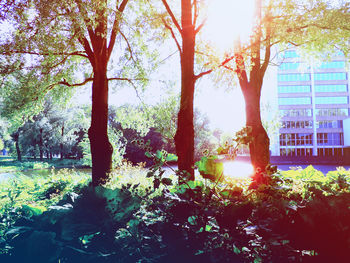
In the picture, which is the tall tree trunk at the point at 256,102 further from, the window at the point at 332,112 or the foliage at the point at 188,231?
the window at the point at 332,112

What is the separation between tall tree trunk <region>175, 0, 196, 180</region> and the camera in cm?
586

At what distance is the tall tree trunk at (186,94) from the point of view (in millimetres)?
5863

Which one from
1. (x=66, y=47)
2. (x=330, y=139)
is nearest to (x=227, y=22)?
(x=66, y=47)

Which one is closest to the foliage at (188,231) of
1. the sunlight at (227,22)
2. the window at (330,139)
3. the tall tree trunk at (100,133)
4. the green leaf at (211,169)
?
the green leaf at (211,169)

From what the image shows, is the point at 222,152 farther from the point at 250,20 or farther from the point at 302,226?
the point at 250,20

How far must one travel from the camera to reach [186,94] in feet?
20.2

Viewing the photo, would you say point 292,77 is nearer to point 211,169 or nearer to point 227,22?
point 227,22

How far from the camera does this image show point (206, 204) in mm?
1747

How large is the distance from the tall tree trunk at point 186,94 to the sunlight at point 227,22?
118cm

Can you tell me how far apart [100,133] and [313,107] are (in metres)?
70.4

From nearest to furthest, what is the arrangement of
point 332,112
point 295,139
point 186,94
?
1. point 186,94
2. point 295,139
3. point 332,112

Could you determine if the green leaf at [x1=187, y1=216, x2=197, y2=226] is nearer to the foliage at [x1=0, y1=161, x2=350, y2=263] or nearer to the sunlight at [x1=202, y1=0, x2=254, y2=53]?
the foliage at [x1=0, y1=161, x2=350, y2=263]

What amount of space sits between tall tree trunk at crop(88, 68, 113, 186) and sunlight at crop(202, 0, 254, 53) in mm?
3360

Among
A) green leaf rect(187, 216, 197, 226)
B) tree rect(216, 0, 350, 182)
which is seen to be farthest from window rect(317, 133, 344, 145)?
green leaf rect(187, 216, 197, 226)
